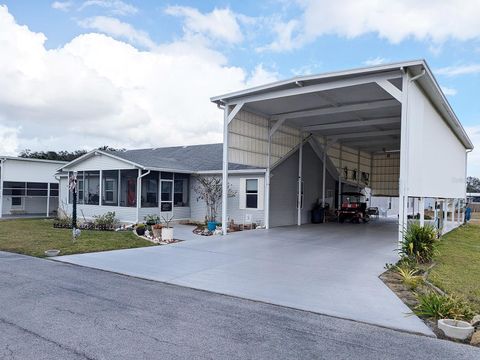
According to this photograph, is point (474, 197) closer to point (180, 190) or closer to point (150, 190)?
point (180, 190)

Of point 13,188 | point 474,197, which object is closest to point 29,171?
point 13,188

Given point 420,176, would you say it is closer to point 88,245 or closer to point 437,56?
point 437,56

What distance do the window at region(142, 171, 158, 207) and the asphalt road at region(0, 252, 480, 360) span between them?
10.3m

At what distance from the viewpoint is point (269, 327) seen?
4547 mm

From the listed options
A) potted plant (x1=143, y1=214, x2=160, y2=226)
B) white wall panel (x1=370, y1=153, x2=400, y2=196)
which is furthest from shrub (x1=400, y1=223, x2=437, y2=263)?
white wall panel (x1=370, y1=153, x2=400, y2=196)

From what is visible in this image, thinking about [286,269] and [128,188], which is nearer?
[286,269]

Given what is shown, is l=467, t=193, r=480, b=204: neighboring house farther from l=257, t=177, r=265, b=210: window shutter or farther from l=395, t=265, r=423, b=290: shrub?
l=395, t=265, r=423, b=290: shrub

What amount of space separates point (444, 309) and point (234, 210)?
12.4 m

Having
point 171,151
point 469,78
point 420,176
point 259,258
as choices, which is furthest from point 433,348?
point 171,151

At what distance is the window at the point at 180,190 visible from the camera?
17.8 metres

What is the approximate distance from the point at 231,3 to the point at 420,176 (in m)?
8.12

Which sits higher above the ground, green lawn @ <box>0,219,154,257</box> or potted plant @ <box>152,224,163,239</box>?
potted plant @ <box>152,224,163,239</box>

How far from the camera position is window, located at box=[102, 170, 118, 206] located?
17.1 metres

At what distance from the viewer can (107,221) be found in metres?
15.6
